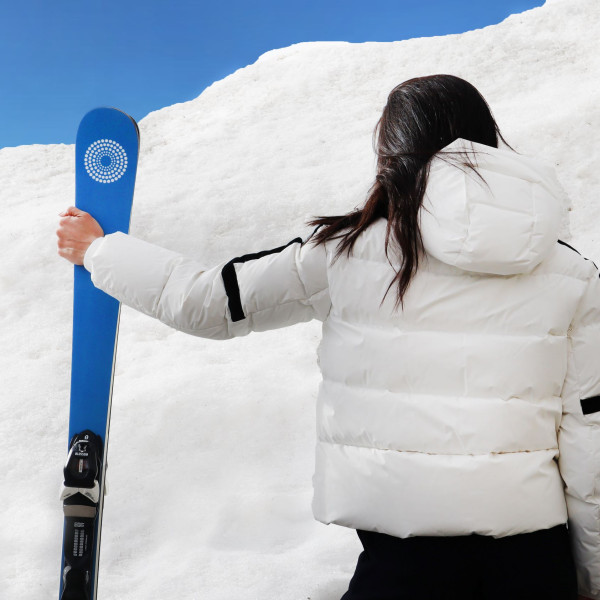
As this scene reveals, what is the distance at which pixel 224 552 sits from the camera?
244 centimetres

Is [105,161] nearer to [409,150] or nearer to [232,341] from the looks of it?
[409,150]

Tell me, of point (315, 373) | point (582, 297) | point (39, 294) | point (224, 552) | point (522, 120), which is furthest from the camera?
point (522, 120)

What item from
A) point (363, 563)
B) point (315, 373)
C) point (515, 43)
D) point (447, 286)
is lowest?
point (363, 563)

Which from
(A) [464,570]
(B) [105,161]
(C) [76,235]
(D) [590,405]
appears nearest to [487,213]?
(D) [590,405]

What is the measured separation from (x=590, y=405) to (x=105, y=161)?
1.55m

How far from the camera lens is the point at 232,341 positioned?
3.79 m

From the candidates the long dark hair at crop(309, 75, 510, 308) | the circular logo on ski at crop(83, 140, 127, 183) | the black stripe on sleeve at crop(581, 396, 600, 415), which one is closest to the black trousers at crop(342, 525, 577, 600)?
the black stripe on sleeve at crop(581, 396, 600, 415)

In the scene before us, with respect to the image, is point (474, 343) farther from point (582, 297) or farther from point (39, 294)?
point (39, 294)

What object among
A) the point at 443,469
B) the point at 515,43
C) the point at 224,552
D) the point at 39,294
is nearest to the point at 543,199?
the point at 443,469

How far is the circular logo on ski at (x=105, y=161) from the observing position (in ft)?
6.84

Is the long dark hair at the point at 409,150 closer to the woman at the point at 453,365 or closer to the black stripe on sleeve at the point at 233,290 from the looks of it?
the woman at the point at 453,365

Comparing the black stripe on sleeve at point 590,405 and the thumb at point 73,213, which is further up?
the thumb at point 73,213

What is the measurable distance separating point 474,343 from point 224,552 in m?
1.56

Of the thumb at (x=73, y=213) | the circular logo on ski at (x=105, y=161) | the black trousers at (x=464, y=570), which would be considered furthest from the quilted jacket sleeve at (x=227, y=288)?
the circular logo on ski at (x=105, y=161)
